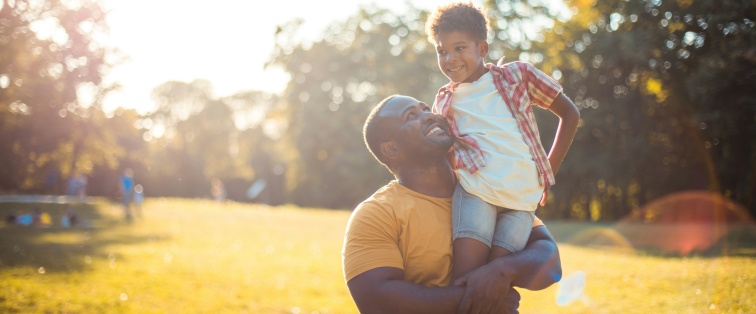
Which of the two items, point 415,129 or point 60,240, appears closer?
point 415,129

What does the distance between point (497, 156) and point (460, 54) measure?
2.12 feet

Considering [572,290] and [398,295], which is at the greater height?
[398,295]

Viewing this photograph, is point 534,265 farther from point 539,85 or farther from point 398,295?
point 539,85

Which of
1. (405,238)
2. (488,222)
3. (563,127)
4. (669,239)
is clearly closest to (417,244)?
(405,238)

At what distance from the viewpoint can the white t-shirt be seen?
3365 millimetres

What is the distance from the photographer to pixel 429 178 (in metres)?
3.46

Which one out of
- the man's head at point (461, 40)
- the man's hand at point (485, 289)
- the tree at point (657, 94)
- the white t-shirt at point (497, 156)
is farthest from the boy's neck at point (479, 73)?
the tree at point (657, 94)

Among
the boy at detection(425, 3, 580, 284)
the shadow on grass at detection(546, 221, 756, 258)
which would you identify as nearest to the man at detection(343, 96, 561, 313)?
the boy at detection(425, 3, 580, 284)

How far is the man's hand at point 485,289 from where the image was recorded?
2996mm

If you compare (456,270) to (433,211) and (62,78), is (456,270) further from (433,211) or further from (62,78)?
(62,78)

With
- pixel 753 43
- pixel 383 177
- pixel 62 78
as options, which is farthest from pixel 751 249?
pixel 383 177

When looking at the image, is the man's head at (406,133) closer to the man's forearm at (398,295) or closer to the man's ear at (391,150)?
the man's ear at (391,150)

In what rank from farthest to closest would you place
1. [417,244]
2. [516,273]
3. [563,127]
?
[563,127]
[417,244]
[516,273]

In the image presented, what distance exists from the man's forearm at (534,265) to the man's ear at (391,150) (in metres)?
0.75
